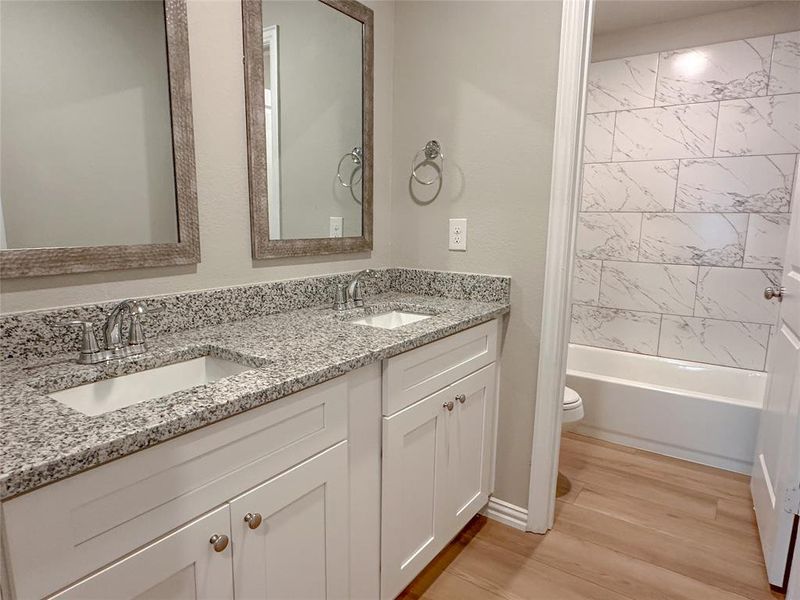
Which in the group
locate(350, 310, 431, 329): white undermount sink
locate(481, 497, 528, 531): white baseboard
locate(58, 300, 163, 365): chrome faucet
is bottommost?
locate(481, 497, 528, 531): white baseboard

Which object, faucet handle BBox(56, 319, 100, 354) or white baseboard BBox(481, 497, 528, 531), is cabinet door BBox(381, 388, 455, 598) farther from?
faucet handle BBox(56, 319, 100, 354)

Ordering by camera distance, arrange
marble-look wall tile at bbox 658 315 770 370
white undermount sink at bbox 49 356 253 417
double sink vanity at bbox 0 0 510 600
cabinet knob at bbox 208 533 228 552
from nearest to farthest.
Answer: double sink vanity at bbox 0 0 510 600 < cabinet knob at bbox 208 533 228 552 < white undermount sink at bbox 49 356 253 417 < marble-look wall tile at bbox 658 315 770 370

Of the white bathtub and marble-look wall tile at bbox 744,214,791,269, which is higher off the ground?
marble-look wall tile at bbox 744,214,791,269

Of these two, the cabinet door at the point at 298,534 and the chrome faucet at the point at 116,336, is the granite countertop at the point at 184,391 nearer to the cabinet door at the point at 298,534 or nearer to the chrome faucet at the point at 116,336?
the chrome faucet at the point at 116,336

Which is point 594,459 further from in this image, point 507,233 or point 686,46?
point 686,46

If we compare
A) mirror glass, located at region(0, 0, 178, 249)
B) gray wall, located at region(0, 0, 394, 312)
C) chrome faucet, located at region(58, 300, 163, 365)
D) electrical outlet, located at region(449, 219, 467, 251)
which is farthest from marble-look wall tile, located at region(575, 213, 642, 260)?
chrome faucet, located at region(58, 300, 163, 365)

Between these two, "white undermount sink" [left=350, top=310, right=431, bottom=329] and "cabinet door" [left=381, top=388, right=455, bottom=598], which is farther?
"white undermount sink" [left=350, top=310, right=431, bottom=329]

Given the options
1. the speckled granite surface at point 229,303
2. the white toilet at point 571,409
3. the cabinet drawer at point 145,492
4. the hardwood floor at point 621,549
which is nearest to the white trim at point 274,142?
the speckled granite surface at point 229,303

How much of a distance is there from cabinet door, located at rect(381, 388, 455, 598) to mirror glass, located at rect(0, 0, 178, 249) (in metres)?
0.83

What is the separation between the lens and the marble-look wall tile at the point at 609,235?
119 inches

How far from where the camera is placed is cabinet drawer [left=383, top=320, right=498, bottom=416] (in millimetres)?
1290

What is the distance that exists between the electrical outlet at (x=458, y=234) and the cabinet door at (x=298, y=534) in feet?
3.33

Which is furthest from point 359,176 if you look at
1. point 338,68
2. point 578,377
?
point 578,377

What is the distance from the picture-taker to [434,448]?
1506mm
